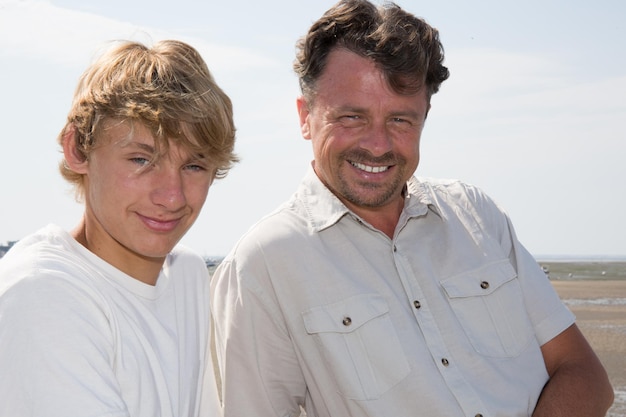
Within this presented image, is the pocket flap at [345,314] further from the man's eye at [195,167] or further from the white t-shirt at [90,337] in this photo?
the man's eye at [195,167]

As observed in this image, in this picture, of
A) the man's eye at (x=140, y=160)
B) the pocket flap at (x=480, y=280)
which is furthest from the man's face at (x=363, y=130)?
the man's eye at (x=140, y=160)

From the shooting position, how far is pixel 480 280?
3586 mm

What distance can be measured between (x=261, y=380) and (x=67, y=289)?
119cm

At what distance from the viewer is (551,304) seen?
12.2 feet

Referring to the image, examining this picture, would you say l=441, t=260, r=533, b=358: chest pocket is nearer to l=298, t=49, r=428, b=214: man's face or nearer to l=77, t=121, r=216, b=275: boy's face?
l=298, t=49, r=428, b=214: man's face

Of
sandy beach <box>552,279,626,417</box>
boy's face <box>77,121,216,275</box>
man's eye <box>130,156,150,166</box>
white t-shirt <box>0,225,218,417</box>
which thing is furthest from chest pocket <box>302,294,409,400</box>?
sandy beach <box>552,279,626,417</box>

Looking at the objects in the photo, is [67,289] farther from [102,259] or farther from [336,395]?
[336,395]

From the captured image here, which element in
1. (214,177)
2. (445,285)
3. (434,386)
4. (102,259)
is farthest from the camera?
(445,285)

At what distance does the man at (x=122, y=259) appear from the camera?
2199 mm

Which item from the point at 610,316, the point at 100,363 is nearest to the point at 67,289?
the point at 100,363

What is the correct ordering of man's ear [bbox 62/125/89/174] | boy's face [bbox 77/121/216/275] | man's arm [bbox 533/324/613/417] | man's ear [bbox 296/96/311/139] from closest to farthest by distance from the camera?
boy's face [bbox 77/121/216/275]
man's ear [bbox 62/125/89/174]
man's arm [bbox 533/324/613/417]
man's ear [bbox 296/96/311/139]

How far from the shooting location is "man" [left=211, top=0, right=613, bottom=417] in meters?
3.29

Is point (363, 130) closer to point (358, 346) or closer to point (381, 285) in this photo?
point (381, 285)

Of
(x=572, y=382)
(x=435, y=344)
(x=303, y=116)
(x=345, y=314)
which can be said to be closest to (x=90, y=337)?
(x=345, y=314)
